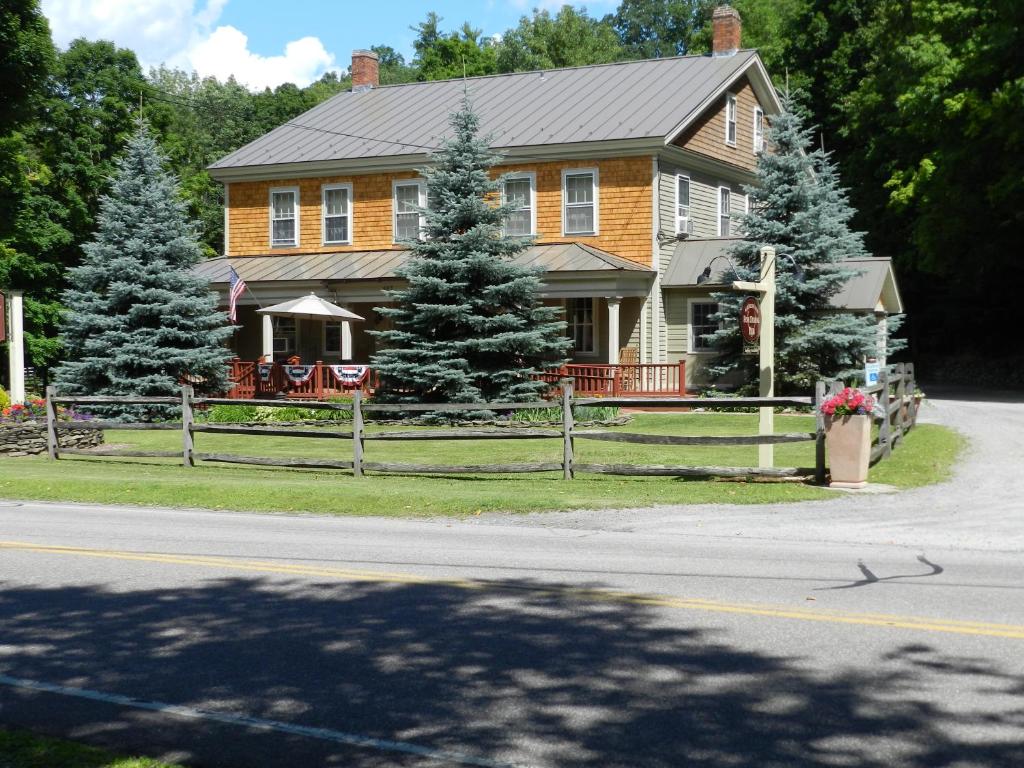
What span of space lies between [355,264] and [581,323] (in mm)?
6986

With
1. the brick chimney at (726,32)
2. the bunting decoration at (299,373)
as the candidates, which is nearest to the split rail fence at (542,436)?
the bunting decoration at (299,373)

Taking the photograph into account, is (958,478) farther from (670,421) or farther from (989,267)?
(989,267)

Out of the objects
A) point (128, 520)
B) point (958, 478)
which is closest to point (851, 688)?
point (128, 520)

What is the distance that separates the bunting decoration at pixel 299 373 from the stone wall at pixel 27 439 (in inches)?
336

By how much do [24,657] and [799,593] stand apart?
5.22 meters

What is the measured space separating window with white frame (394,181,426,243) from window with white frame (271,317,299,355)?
5.52 m

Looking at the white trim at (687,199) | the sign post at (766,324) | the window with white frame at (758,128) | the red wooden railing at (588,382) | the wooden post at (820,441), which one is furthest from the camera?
the window with white frame at (758,128)

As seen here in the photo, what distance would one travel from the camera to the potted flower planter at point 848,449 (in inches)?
578

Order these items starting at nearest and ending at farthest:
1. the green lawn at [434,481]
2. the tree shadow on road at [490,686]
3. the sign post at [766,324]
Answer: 1. the tree shadow on road at [490,686]
2. the green lawn at [434,481]
3. the sign post at [766,324]

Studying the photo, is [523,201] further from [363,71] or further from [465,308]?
[363,71]

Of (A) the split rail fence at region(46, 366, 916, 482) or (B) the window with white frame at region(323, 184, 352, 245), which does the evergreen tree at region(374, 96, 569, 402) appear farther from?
(B) the window with white frame at region(323, 184, 352, 245)

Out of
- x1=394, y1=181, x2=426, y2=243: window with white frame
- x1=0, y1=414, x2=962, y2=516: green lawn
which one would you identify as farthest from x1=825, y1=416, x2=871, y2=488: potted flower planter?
x1=394, y1=181, x2=426, y2=243: window with white frame

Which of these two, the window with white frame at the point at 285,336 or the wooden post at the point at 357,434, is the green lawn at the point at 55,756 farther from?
the window with white frame at the point at 285,336

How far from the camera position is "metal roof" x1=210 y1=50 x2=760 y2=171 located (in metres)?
32.9
